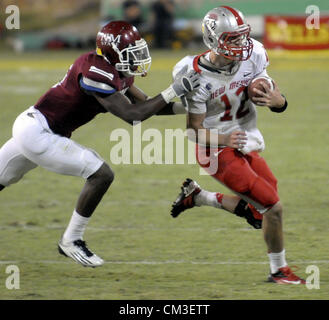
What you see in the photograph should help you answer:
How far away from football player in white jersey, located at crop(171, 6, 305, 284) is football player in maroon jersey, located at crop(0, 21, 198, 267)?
0.69 feet

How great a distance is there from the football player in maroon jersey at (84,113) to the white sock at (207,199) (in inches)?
35.2

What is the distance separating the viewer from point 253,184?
486 centimetres

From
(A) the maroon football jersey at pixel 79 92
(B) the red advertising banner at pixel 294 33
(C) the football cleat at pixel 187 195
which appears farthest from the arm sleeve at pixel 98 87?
(B) the red advertising banner at pixel 294 33

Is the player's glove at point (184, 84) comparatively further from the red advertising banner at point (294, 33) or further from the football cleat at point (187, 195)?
the red advertising banner at point (294, 33)

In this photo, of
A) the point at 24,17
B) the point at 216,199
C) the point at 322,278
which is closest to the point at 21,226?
the point at 216,199

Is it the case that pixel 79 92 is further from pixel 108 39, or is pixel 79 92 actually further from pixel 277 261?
pixel 277 261

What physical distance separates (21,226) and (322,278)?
2537 millimetres

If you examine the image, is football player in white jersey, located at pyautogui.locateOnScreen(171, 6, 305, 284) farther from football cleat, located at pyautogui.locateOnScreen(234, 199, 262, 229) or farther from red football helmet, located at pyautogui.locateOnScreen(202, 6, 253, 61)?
football cleat, located at pyautogui.locateOnScreen(234, 199, 262, 229)

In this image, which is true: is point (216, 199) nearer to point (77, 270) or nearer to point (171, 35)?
point (77, 270)

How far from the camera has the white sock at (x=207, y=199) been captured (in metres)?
5.76

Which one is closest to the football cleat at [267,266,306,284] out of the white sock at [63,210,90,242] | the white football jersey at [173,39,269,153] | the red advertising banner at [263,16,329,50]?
the white football jersey at [173,39,269,153]

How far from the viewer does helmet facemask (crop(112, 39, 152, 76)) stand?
5090mm

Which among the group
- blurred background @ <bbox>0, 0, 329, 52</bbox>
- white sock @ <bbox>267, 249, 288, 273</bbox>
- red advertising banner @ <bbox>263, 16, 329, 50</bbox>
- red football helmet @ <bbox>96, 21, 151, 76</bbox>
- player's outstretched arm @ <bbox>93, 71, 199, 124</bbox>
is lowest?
white sock @ <bbox>267, 249, 288, 273</bbox>

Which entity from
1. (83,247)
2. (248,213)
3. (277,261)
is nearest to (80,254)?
(83,247)
